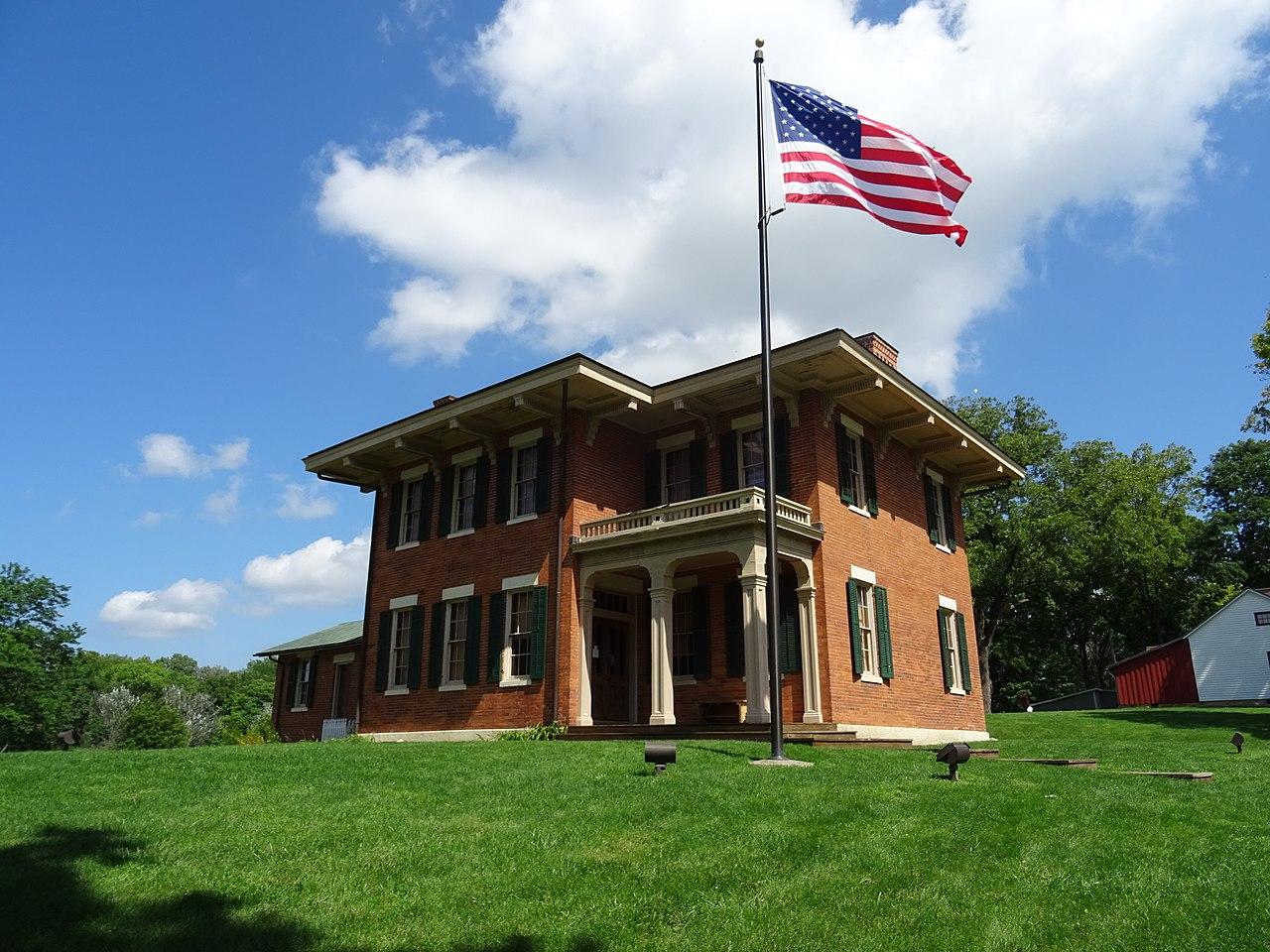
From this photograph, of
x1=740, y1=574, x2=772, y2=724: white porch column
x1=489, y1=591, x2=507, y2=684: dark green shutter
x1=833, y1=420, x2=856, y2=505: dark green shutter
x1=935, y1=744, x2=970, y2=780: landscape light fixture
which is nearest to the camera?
x1=935, y1=744, x2=970, y2=780: landscape light fixture

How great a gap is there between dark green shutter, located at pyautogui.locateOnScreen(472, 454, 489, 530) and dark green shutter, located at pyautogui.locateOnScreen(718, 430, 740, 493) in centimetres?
586

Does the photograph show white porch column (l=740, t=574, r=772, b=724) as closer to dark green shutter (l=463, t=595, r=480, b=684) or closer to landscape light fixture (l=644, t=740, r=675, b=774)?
landscape light fixture (l=644, t=740, r=675, b=774)

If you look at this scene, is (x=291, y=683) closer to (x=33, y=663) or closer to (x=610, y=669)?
(x=610, y=669)

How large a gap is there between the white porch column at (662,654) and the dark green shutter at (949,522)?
30.5 feet

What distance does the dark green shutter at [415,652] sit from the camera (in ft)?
76.4

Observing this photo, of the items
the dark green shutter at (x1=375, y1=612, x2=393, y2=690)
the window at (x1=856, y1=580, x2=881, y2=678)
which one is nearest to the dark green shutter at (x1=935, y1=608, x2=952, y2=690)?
the window at (x1=856, y1=580, x2=881, y2=678)

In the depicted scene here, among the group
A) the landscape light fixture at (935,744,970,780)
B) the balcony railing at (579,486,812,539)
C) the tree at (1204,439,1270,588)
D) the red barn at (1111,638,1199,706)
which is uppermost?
the tree at (1204,439,1270,588)

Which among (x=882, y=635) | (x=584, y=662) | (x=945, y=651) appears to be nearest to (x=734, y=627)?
(x=882, y=635)

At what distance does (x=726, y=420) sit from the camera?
21.2 metres

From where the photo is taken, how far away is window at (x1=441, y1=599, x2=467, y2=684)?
2258 centimetres

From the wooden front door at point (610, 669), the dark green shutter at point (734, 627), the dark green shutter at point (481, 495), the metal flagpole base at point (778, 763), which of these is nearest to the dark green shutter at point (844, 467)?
the dark green shutter at point (734, 627)

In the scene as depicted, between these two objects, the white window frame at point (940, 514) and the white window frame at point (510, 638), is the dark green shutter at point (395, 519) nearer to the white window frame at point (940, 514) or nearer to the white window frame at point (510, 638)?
the white window frame at point (510, 638)

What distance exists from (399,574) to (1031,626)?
1769 inches

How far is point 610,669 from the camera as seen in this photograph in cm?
2156
